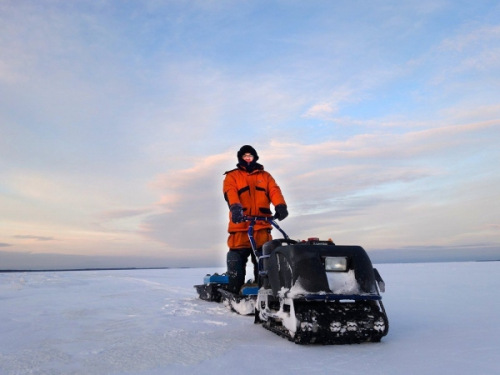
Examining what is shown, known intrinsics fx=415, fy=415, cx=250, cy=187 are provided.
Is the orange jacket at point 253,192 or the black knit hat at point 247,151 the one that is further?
the black knit hat at point 247,151

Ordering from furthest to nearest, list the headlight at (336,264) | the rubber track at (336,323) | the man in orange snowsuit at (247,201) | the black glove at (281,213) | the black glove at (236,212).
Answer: the man in orange snowsuit at (247,201), the black glove at (281,213), the black glove at (236,212), the headlight at (336,264), the rubber track at (336,323)

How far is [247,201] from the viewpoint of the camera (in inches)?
215

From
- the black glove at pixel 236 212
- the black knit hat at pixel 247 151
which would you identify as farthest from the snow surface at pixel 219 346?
the black knit hat at pixel 247 151

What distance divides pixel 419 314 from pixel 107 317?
Result: 3564 mm

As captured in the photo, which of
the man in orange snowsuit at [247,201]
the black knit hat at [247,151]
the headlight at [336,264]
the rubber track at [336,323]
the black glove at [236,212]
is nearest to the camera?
the rubber track at [336,323]

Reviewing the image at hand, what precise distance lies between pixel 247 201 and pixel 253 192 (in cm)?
14

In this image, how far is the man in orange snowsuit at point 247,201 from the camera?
5.41m

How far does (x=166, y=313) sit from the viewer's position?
5.10 m

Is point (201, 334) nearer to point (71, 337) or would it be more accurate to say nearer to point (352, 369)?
point (71, 337)

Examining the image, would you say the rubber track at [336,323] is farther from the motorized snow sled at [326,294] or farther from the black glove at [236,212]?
the black glove at [236,212]

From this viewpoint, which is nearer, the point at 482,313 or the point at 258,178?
the point at 482,313

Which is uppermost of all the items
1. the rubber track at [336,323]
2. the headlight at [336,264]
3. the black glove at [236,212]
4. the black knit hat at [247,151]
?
the black knit hat at [247,151]

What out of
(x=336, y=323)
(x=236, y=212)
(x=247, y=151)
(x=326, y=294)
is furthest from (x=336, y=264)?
(x=247, y=151)

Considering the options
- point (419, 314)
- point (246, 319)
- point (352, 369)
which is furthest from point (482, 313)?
point (352, 369)
